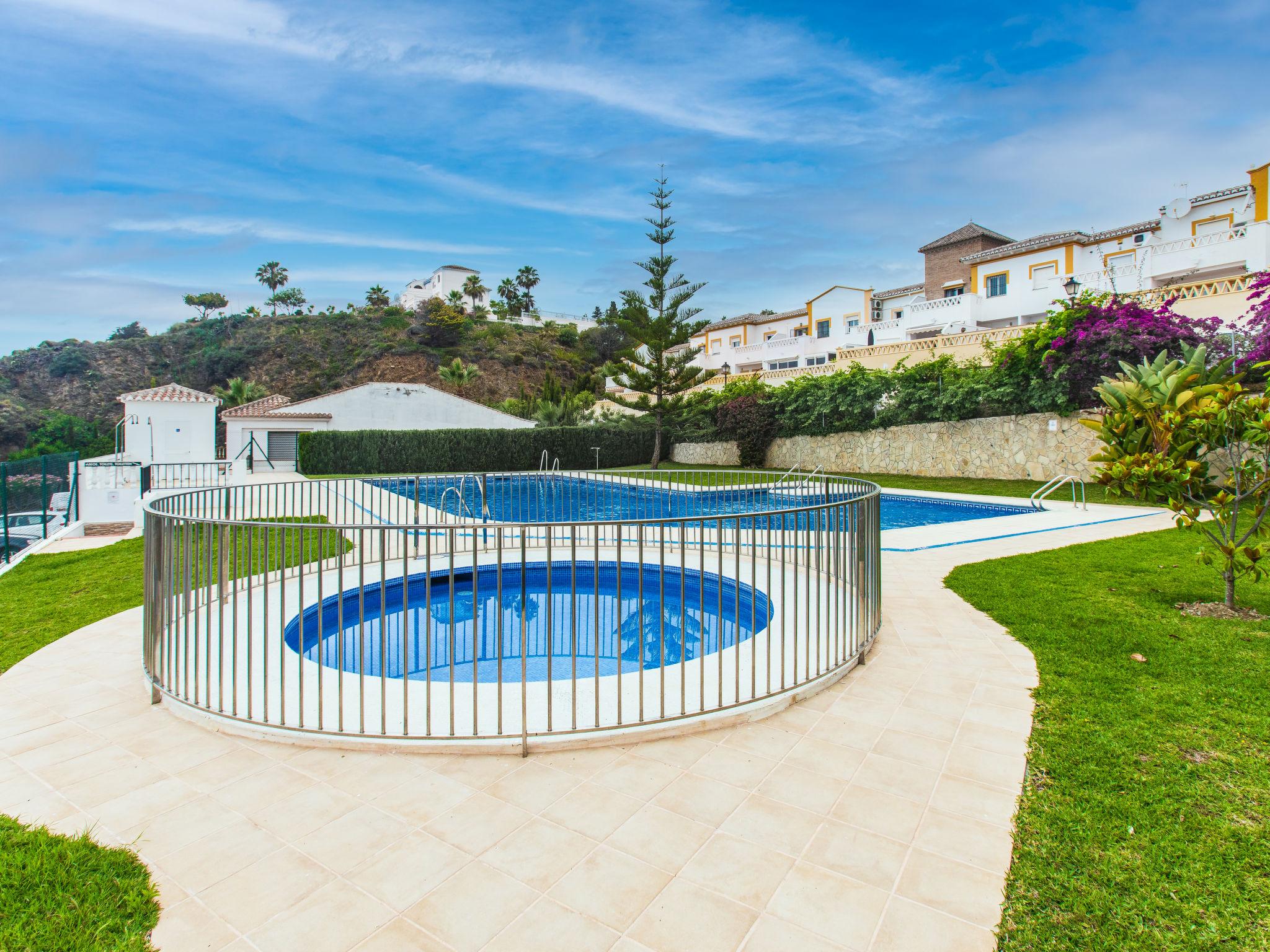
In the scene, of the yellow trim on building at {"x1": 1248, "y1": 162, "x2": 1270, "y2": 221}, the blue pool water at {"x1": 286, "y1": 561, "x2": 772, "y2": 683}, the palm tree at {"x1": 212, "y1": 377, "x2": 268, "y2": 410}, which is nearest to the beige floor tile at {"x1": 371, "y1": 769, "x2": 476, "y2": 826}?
the blue pool water at {"x1": 286, "y1": 561, "x2": 772, "y2": 683}

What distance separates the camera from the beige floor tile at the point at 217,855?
224 centimetres

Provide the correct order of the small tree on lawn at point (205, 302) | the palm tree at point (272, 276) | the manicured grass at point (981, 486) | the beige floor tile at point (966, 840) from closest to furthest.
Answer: the beige floor tile at point (966, 840)
the manicured grass at point (981, 486)
the small tree on lawn at point (205, 302)
the palm tree at point (272, 276)

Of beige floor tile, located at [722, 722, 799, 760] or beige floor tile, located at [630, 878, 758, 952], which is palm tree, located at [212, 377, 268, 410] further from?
beige floor tile, located at [630, 878, 758, 952]

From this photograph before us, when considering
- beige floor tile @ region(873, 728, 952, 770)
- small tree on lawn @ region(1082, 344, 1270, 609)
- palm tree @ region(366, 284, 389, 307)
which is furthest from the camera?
palm tree @ region(366, 284, 389, 307)

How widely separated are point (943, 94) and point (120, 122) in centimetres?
2174

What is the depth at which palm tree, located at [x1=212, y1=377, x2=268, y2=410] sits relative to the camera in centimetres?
3884

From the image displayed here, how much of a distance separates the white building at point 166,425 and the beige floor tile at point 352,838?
25.3 meters

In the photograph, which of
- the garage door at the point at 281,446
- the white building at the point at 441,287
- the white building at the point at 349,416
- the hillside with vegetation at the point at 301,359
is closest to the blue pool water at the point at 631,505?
the white building at the point at 349,416

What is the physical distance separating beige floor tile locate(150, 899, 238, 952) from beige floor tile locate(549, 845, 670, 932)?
3.18 ft

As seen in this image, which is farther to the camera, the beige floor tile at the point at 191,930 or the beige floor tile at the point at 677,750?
the beige floor tile at the point at 677,750

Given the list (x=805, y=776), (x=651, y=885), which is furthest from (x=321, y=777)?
(x=805, y=776)

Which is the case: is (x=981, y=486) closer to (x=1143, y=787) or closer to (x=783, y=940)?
(x=1143, y=787)

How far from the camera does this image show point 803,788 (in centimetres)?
282

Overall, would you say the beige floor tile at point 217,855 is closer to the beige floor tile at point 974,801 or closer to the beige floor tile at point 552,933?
the beige floor tile at point 552,933
